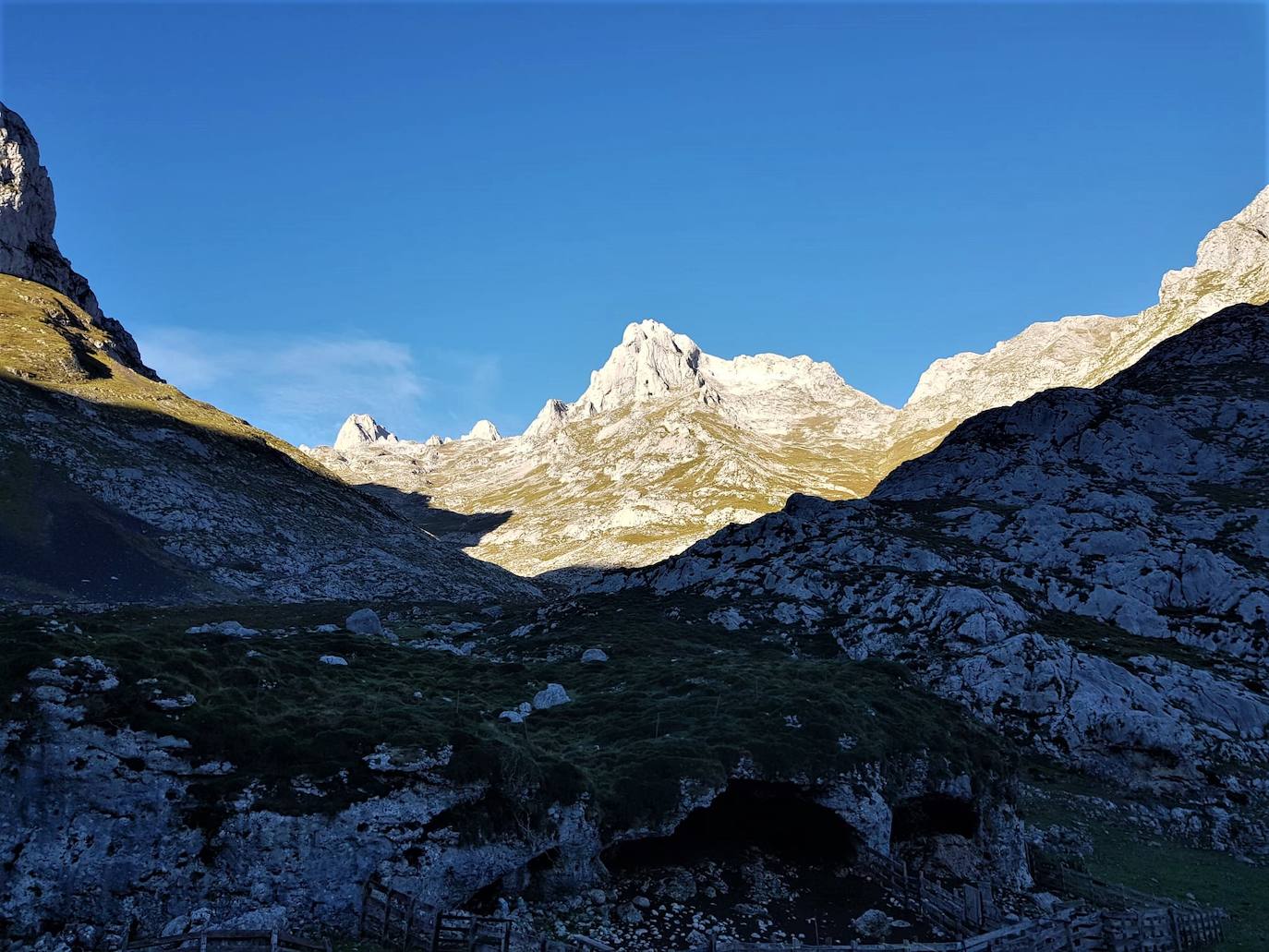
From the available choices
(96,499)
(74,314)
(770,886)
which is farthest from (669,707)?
(74,314)

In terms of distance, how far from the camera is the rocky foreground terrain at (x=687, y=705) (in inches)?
907

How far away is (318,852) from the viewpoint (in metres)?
23.2

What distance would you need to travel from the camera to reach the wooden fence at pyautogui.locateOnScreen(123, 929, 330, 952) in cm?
1981

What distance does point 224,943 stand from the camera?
66.3ft

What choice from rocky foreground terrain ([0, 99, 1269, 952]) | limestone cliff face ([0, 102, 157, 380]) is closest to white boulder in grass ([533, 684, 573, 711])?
rocky foreground terrain ([0, 99, 1269, 952])

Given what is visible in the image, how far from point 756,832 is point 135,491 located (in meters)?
108

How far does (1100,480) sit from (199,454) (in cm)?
14132

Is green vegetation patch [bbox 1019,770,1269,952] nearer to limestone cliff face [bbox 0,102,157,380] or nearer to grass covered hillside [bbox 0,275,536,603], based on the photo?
grass covered hillside [bbox 0,275,536,603]

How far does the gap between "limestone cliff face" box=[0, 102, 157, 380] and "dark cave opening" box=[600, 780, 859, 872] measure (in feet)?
569

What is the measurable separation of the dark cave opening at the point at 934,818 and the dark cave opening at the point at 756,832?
11.9 feet

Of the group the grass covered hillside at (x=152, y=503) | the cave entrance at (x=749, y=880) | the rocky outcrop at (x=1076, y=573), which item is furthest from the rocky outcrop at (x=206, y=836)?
the grass covered hillside at (x=152, y=503)

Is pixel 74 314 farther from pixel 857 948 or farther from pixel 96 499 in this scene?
pixel 857 948

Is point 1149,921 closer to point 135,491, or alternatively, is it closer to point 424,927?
point 424,927

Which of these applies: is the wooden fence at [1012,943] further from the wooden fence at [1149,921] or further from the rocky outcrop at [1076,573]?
the rocky outcrop at [1076,573]
